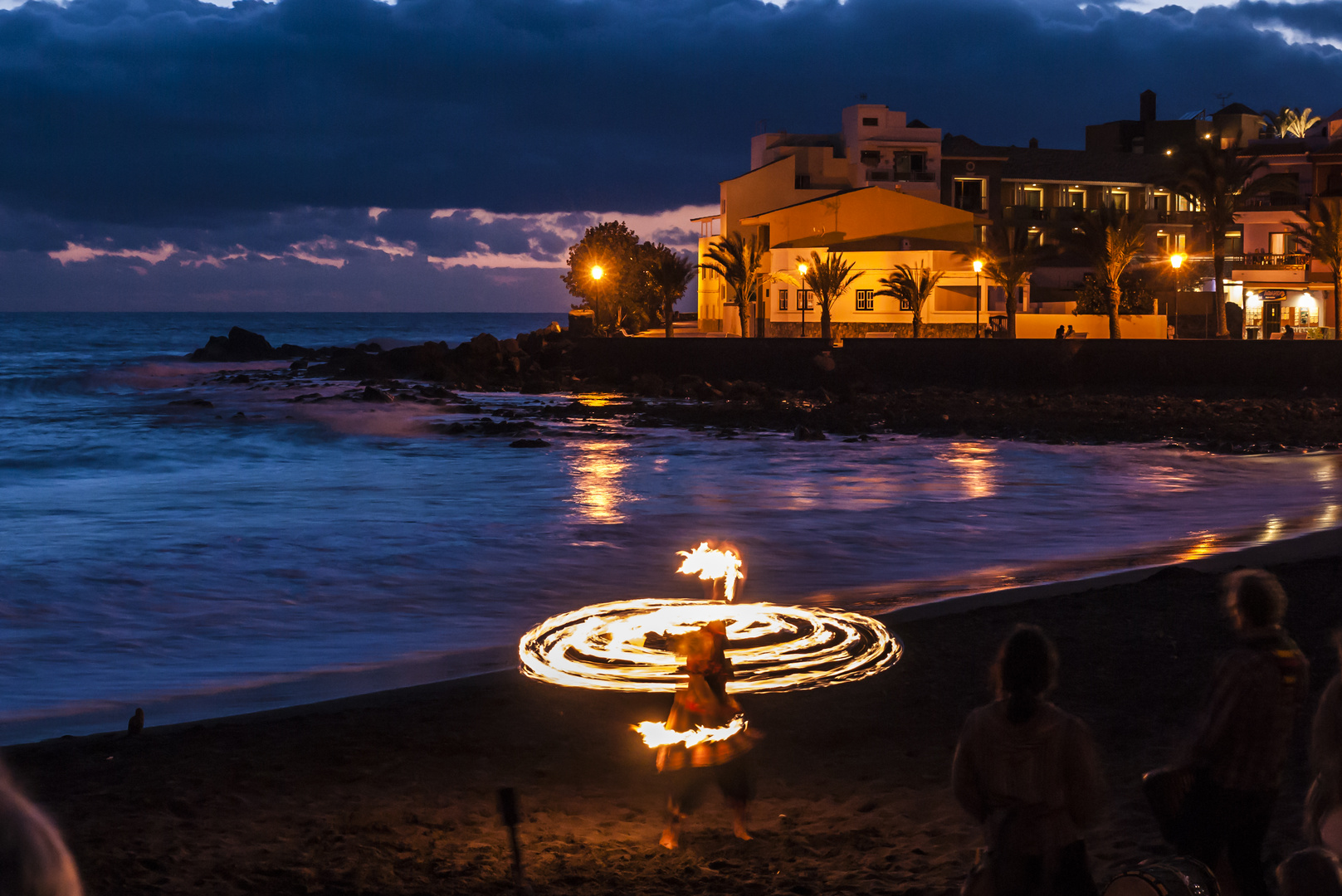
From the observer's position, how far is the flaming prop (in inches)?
353

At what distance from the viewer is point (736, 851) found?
6.30m

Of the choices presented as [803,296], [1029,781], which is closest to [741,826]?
[1029,781]

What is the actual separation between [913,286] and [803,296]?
7.38 meters

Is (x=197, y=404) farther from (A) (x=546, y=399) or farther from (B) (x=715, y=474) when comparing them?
(B) (x=715, y=474)

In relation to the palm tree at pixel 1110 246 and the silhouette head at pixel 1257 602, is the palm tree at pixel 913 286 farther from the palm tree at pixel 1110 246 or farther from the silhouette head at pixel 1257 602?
the silhouette head at pixel 1257 602

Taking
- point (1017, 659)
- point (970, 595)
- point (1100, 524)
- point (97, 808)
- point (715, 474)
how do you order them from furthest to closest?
point (715, 474) → point (1100, 524) → point (970, 595) → point (97, 808) → point (1017, 659)

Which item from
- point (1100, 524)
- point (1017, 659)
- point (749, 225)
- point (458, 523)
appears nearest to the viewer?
point (1017, 659)

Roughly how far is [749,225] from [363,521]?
51332 mm

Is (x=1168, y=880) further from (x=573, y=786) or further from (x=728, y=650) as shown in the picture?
(x=728, y=650)

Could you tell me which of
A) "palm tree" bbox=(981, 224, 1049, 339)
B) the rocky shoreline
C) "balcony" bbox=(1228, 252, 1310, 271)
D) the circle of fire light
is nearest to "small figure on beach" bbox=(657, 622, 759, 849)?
the circle of fire light

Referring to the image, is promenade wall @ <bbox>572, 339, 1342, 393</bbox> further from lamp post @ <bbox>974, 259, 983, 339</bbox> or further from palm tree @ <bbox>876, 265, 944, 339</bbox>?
palm tree @ <bbox>876, 265, 944, 339</bbox>

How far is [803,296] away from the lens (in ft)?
210

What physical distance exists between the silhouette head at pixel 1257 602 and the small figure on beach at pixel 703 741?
99.0 inches

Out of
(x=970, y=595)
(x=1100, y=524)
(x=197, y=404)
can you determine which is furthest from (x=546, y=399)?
(x=970, y=595)
